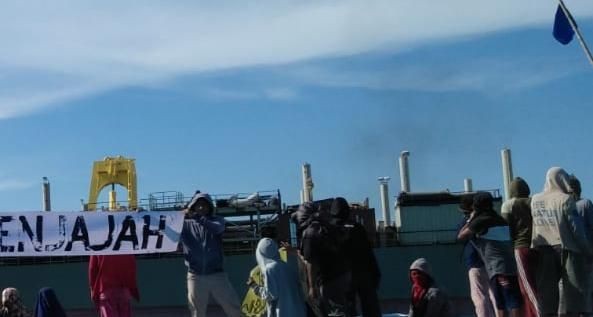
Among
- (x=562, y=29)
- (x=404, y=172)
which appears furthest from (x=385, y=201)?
(x=562, y=29)

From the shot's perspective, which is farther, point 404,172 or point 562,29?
point 404,172

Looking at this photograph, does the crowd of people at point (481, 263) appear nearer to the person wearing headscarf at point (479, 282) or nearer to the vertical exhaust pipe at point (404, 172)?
the person wearing headscarf at point (479, 282)

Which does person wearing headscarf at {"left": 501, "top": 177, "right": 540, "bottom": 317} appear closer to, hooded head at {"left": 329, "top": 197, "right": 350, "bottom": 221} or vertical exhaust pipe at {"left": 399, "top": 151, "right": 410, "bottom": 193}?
hooded head at {"left": 329, "top": 197, "right": 350, "bottom": 221}

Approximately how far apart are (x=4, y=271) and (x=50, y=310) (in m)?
23.3

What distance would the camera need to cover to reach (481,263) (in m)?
9.37

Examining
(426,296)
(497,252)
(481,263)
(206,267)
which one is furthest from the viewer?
(206,267)

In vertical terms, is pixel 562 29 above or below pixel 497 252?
above

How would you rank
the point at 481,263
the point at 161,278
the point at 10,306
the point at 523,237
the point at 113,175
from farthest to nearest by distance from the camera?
1. the point at 113,175
2. the point at 161,278
3. the point at 481,263
4. the point at 523,237
5. the point at 10,306

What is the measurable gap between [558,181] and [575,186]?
0.31m

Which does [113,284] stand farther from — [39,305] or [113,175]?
[113,175]

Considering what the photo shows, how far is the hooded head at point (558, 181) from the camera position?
8.74 meters

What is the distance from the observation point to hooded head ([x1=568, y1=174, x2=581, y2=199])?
887 centimetres

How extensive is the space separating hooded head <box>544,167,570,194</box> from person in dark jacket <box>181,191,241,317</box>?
348 centimetres

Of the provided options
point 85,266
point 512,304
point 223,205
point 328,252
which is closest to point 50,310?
point 328,252
